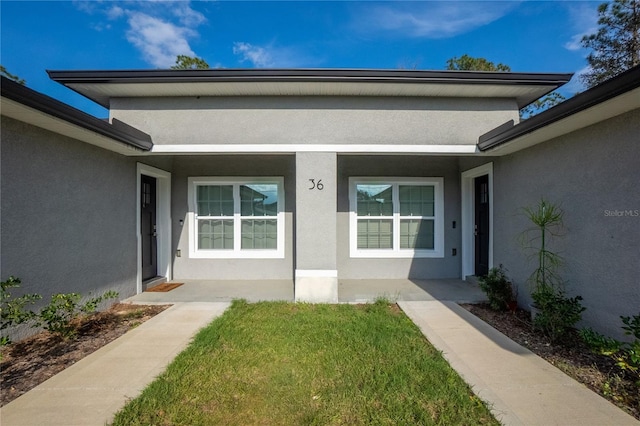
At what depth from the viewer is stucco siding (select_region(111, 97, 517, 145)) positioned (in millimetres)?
5977

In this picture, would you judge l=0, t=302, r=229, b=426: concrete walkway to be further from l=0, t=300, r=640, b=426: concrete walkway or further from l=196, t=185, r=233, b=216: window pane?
l=196, t=185, r=233, b=216: window pane

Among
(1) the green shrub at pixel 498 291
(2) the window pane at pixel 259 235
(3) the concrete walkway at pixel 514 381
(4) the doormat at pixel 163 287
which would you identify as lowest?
(3) the concrete walkway at pixel 514 381

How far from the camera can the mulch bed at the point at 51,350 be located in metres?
3.15

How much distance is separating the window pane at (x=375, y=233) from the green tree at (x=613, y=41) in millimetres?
14859

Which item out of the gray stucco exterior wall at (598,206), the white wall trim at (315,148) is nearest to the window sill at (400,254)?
the gray stucco exterior wall at (598,206)

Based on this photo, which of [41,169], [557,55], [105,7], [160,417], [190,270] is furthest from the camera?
[557,55]

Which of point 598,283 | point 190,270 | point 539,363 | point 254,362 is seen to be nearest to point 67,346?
point 254,362

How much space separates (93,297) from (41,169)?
2445 mm

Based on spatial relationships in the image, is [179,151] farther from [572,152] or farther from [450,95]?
[572,152]

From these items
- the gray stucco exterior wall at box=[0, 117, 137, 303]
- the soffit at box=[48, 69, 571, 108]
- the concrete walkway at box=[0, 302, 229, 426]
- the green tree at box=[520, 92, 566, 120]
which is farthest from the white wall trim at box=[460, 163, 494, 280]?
the green tree at box=[520, 92, 566, 120]

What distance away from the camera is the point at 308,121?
5.99 meters

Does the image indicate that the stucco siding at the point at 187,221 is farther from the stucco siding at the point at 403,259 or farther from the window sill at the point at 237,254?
the stucco siding at the point at 403,259

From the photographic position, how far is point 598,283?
395cm

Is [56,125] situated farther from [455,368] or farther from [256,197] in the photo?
[455,368]
